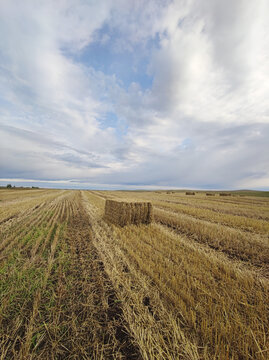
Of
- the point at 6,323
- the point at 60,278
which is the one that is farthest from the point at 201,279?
the point at 6,323

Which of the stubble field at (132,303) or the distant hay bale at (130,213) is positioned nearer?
the stubble field at (132,303)

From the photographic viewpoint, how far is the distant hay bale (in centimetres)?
674

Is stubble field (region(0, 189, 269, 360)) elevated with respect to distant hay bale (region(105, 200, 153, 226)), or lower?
lower

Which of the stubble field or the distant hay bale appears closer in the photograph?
the stubble field

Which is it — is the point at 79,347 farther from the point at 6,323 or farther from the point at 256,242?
the point at 256,242

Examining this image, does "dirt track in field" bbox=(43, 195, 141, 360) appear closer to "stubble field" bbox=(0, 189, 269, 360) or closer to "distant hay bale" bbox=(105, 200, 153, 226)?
"stubble field" bbox=(0, 189, 269, 360)

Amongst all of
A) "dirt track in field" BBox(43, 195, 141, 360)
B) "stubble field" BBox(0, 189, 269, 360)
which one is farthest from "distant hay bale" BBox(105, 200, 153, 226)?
"dirt track in field" BBox(43, 195, 141, 360)

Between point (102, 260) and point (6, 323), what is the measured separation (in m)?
1.87

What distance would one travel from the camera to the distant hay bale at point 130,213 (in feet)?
22.1

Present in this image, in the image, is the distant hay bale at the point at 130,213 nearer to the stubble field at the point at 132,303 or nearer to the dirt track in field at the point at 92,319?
Answer: the stubble field at the point at 132,303

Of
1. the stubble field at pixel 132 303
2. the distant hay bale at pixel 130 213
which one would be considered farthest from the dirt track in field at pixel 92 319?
the distant hay bale at pixel 130 213

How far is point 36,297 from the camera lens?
240 centimetres

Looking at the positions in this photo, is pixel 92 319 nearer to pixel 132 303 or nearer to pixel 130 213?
pixel 132 303

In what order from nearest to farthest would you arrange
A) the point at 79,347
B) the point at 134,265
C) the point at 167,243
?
the point at 79,347 < the point at 134,265 < the point at 167,243
